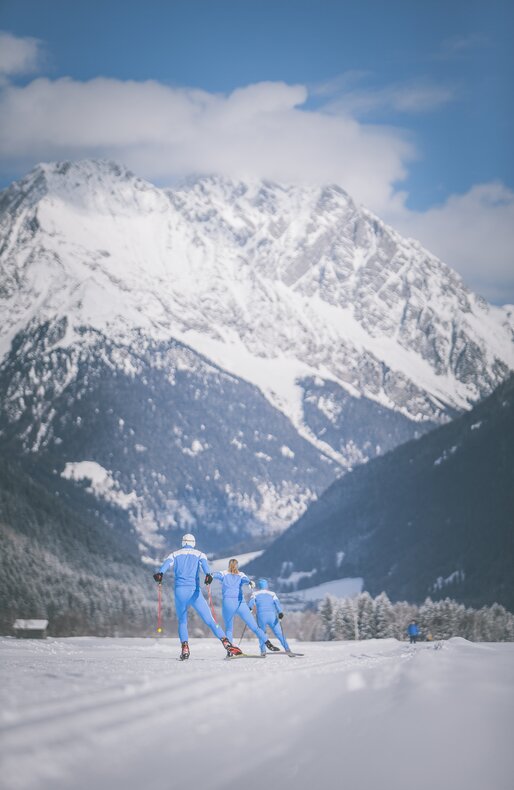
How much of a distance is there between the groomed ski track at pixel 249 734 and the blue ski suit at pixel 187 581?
12.4 m

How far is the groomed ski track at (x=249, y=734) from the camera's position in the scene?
26.2 ft

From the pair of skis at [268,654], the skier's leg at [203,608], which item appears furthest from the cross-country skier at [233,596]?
the skier's leg at [203,608]

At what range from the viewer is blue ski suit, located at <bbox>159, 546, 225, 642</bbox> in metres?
26.5

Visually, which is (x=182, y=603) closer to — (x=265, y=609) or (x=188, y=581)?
(x=188, y=581)

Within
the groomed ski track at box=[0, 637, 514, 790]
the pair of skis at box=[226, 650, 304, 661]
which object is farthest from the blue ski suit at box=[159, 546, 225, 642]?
the groomed ski track at box=[0, 637, 514, 790]

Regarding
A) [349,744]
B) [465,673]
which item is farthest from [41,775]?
[465,673]

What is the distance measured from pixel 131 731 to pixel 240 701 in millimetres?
3013

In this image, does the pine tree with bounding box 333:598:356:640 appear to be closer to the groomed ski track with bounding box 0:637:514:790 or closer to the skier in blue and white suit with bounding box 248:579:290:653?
the skier in blue and white suit with bounding box 248:579:290:653

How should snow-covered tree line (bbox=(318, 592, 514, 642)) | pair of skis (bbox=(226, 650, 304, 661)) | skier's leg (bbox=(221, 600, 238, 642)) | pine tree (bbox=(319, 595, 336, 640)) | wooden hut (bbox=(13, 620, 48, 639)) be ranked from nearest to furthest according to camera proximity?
1. pair of skis (bbox=(226, 650, 304, 661))
2. skier's leg (bbox=(221, 600, 238, 642))
3. wooden hut (bbox=(13, 620, 48, 639))
4. snow-covered tree line (bbox=(318, 592, 514, 642))
5. pine tree (bbox=(319, 595, 336, 640))

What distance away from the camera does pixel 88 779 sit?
7656 millimetres

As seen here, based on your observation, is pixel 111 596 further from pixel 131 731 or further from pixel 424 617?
pixel 131 731

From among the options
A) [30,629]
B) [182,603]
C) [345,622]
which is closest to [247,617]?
[182,603]

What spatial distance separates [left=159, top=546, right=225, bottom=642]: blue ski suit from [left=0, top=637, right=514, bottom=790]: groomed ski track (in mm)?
12390

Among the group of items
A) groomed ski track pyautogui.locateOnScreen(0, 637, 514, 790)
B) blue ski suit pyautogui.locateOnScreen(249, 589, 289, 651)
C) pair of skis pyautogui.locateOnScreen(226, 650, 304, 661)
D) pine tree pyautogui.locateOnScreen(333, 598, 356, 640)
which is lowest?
groomed ski track pyautogui.locateOnScreen(0, 637, 514, 790)
